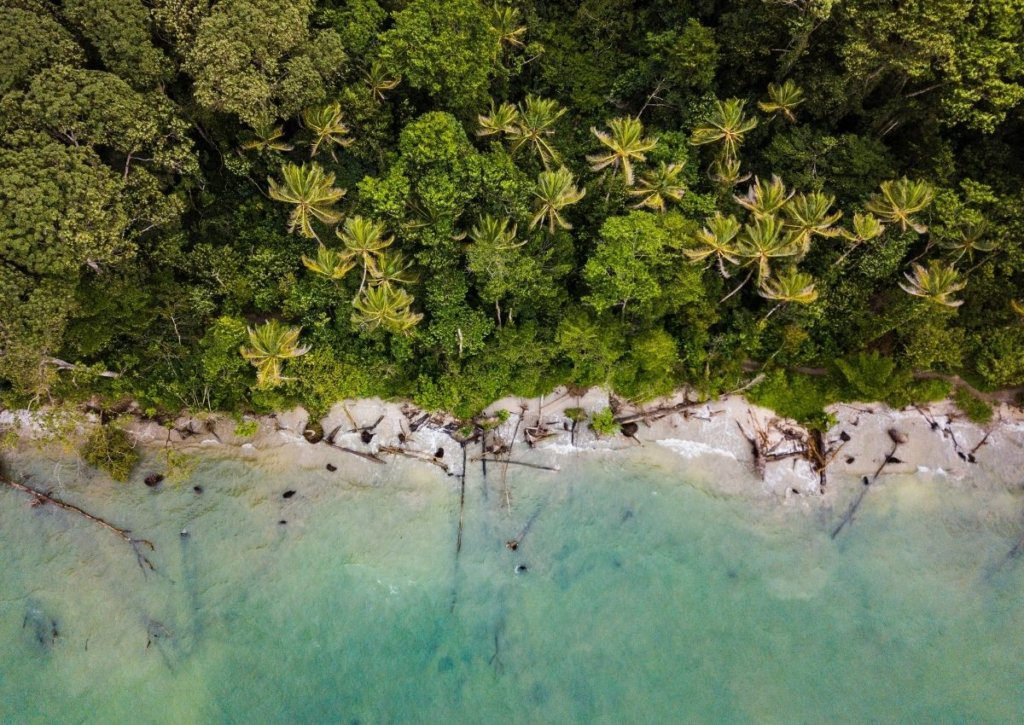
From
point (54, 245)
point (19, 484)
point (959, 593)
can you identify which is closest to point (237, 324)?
point (54, 245)

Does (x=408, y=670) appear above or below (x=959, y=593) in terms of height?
below

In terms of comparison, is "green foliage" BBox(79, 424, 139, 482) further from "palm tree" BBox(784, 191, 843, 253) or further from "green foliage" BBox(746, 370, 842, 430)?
"palm tree" BBox(784, 191, 843, 253)

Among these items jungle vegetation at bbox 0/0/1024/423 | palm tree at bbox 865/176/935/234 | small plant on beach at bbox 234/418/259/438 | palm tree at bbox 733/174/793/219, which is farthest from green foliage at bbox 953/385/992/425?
small plant on beach at bbox 234/418/259/438

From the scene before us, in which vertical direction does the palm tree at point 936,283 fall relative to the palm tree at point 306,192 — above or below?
below

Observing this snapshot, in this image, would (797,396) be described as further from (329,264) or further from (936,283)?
(329,264)

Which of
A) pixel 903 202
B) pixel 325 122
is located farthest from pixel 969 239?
pixel 325 122

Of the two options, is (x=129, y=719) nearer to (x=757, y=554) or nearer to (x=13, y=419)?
(x=13, y=419)

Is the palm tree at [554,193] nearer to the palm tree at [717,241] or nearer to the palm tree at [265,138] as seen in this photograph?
the palm tree at [717,241]

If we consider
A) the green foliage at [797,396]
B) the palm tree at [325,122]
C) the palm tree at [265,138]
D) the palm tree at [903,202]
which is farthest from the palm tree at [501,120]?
the green foliage at [797,396]
